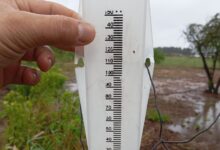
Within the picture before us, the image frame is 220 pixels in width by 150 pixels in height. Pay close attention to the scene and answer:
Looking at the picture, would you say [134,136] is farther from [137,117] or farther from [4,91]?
[4,91]

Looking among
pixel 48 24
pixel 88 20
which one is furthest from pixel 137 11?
pixel 48 24

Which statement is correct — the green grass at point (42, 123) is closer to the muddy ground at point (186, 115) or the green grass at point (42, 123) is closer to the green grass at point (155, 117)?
the muddy ground at point (186, 115)

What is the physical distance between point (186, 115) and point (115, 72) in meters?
4.56

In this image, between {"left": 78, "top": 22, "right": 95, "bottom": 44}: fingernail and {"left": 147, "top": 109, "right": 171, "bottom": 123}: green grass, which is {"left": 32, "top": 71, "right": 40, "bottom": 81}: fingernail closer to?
{"left": 78, "top": 22, "right": 95, "bottom": 44}: fingernail

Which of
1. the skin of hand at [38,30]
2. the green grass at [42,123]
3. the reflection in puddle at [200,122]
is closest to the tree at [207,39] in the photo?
the reflection in puddle at [200,122]

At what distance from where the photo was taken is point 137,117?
77 cm

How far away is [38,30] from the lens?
81 cm

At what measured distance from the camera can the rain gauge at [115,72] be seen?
0.74 m

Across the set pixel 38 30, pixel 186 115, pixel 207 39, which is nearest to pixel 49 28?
pixel 38 30

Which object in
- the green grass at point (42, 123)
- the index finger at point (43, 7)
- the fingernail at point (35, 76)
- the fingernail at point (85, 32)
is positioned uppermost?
the index finger at point (43, 7)

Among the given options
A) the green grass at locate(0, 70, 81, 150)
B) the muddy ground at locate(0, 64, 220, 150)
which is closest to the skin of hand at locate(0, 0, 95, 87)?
the green grass at locate(0, 70, 81, 150)

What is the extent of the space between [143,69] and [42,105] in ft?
9.32

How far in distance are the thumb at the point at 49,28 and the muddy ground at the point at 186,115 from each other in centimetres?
256

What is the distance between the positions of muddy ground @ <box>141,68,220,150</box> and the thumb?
8.40 feet
